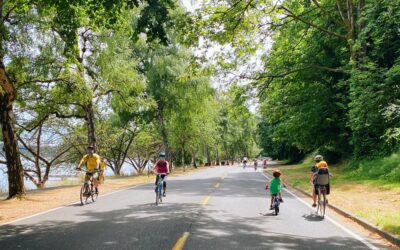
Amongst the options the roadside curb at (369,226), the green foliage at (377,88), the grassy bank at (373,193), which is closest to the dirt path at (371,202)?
the grassy bank at (373,193)

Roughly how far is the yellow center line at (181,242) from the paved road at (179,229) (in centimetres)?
2

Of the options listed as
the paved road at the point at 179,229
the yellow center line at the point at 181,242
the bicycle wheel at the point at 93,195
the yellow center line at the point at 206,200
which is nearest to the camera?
the yellow center line at the point at 181,242

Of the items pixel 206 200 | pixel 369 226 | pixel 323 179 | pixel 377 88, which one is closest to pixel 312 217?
pixel 323 179

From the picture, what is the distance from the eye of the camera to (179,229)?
992 centimetres

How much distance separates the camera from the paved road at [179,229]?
27.6ft

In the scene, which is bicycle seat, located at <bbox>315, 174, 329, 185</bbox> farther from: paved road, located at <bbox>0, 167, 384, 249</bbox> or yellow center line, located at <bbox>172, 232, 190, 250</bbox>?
yellow center line, located at <bbox>172, 232, 190, 250</bbox>

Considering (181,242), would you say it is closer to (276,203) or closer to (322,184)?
(276,203)

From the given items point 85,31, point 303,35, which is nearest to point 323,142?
point 303,35

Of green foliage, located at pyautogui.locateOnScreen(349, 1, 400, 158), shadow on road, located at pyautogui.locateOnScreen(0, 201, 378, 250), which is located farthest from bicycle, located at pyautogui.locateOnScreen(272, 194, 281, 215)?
green foliage, located at pyautogui.locateOnScreen(349, 1, 400, 158)

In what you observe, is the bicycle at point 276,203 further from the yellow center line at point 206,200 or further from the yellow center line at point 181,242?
the yellow center line at point 181,242

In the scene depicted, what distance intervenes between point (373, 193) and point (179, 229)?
454 inches

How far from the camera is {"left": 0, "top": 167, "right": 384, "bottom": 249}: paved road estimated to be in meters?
8.41

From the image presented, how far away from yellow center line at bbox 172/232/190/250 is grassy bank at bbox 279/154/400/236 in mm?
4476

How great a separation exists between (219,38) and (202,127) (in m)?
33.4
